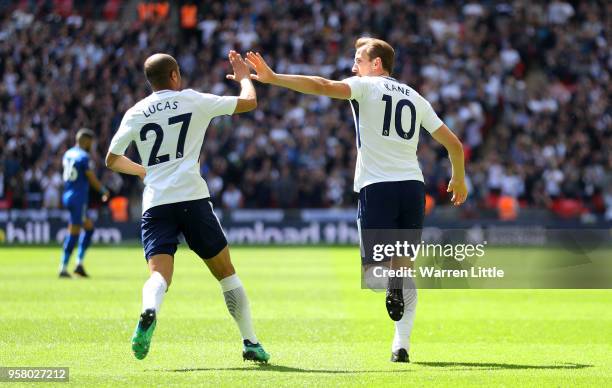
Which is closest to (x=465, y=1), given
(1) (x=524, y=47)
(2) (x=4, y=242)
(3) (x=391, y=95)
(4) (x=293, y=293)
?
(1) (x=524, y=47)

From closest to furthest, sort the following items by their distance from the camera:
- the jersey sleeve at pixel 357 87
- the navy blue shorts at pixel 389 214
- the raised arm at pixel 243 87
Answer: the raised arm at pixel 243 87 < the jersey sleeve at pixel 357 87 < the navy blue shorts at pixel 389 214

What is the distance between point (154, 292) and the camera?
8.43m

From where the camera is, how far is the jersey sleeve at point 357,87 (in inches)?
350

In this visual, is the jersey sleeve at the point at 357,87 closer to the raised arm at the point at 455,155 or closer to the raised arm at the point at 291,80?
the raised arm at the point at 291,80

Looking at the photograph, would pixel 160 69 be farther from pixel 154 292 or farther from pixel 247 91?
pixel 154 292

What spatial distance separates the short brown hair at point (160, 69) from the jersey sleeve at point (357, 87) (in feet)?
4.41

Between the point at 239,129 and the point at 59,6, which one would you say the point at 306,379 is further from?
the point at 59,6

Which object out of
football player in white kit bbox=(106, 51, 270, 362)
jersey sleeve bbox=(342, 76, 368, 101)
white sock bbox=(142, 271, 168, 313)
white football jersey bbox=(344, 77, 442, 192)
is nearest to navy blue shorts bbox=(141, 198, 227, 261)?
football player in white kit bbox=(106, 51, 270, 362)

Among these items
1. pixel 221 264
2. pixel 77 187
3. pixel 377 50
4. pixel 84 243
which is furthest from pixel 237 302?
pixel 84 243

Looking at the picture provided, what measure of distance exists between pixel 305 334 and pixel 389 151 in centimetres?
289

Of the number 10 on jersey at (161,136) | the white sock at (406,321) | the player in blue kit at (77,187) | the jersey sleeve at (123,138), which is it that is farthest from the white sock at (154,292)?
the player in blue kit at (77,187)

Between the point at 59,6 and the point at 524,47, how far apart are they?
14.2 meters

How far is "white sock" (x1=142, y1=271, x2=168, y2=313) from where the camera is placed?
833 centimetres

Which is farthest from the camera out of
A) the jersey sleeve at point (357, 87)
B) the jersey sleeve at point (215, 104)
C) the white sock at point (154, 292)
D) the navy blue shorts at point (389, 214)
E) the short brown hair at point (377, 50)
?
the short brown hair at point (377, 50)
